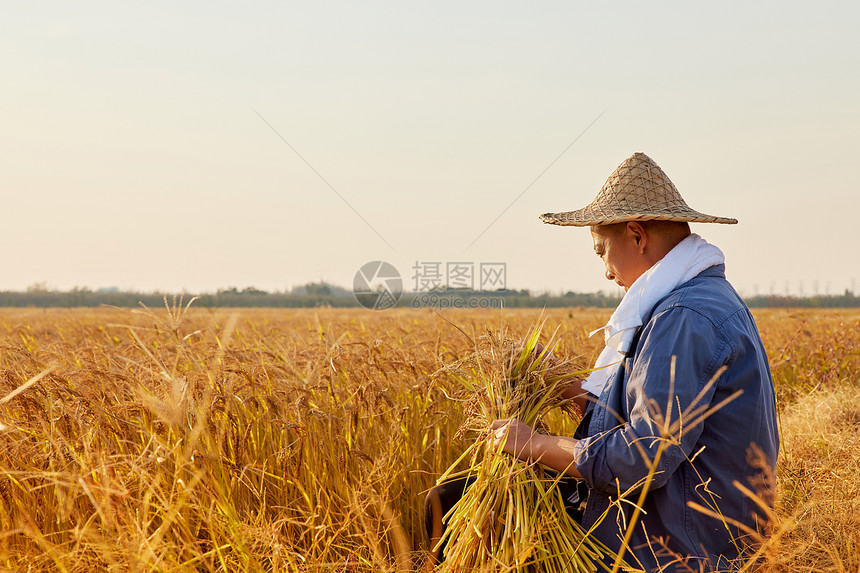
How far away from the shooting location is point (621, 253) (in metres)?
2.10

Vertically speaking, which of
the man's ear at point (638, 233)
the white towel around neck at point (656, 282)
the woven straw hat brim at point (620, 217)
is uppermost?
the woven straw hat brim at point (620, 217)

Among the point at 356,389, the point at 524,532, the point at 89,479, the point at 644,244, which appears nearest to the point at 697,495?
the point at 524,532

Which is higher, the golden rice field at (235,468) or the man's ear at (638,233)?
the man's ear at (638,233)

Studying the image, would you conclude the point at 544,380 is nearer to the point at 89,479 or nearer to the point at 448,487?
the point at 448,487

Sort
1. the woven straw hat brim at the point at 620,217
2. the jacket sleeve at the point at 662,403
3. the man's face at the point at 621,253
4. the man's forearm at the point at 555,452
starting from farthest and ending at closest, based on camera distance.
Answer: the man's face at the point at 621,253, the woven straw hat brim at the point at 620,217, the man's forearm at the point at 555,452, the jacket sleeve at the point at 662,403

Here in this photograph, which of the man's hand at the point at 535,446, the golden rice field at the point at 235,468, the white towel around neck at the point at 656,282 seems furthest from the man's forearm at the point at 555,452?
the golden rice field at the point at 235,468

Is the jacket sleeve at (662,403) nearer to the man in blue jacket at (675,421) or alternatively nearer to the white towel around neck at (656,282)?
the man in blue jacket at (675,421)

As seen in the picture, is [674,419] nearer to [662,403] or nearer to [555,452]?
[662,403]

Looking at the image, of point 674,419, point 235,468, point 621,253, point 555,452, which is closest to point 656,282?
point 621,253

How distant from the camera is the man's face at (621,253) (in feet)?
6.77

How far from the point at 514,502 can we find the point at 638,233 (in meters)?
1.02

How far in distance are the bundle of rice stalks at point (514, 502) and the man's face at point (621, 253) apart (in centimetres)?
37

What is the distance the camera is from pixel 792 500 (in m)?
2.82

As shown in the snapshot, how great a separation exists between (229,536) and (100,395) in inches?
39.6
